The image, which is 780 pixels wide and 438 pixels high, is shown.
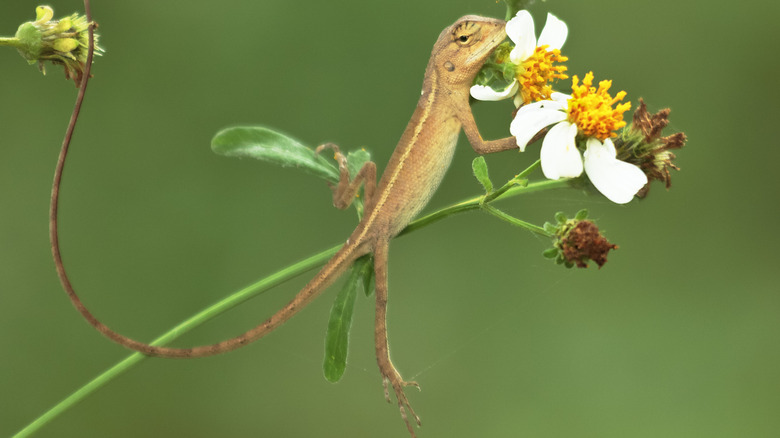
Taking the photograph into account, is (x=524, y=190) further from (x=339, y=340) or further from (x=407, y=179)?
(x=339, y=340)

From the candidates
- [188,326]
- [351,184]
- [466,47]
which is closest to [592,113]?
[466,47]

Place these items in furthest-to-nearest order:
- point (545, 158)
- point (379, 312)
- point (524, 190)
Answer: point (379, 312)
point (524, 190)
point (545, 158)

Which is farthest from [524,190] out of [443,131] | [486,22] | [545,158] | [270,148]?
[270,148]

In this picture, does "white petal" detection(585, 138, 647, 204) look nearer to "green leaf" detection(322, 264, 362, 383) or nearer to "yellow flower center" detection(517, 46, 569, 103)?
"yellow flower center" detection(517, 46, 569, 103)

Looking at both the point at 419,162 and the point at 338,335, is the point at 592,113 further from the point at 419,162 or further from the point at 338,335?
the point at 338,335

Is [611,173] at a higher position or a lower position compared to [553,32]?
lower

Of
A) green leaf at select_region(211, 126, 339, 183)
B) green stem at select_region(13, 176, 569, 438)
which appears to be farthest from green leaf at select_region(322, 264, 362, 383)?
green leaf at select_region(211, 126, 339, 183)

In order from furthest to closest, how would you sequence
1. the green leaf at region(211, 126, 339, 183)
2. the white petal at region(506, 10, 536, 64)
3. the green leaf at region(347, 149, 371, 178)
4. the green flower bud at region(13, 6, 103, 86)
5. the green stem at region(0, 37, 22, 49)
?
1. the green leaf at region(347, 149, 371, 178)
2. the green leaf at region(211, 126, 339, 183)
3. the white petal at region(506, 10, 536, 64)
4. the green flower bud at region(13, 6, 103, 86)
5. the green stem at region(0, 37, 22, 49)
